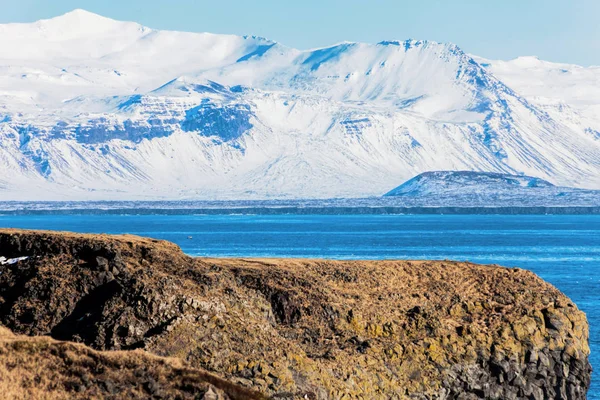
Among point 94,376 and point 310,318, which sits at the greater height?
point 94,376

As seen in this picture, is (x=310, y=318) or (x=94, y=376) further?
(x=310, y=318)

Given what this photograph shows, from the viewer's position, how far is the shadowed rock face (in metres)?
36.0

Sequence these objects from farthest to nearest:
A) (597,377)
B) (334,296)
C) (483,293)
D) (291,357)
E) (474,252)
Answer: (474,252) < (597,377) < (483,293) < (334,296) < (291,357)

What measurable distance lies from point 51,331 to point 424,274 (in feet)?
50.8

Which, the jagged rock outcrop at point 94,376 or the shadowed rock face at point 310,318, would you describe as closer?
the jagged rock outcrop at point 94,376

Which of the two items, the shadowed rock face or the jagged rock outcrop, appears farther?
the shadowed rock face

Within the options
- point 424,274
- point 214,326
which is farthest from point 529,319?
point 214,326

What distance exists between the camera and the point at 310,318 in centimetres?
4084

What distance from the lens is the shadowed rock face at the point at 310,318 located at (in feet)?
118

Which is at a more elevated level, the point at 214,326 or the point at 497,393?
the point at 214,326

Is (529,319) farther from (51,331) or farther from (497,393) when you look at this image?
(51,331)

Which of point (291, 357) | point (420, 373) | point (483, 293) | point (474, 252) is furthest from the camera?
point (474, 252)

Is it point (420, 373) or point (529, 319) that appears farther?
point (529, 319)

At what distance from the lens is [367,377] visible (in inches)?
1478
